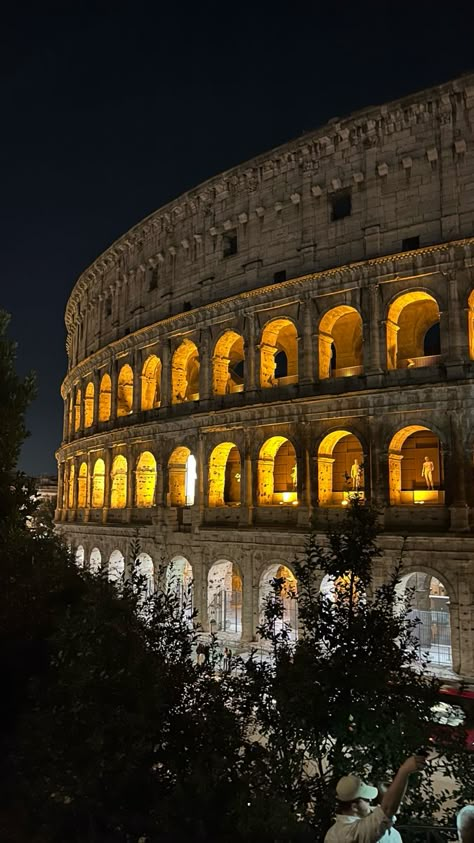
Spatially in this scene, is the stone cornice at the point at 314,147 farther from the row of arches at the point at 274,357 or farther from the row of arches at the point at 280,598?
the row of arches at the point at 280,598

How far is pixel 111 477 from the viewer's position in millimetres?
29656

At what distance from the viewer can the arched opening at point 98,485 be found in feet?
105

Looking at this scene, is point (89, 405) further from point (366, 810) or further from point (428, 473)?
point (366, 810)

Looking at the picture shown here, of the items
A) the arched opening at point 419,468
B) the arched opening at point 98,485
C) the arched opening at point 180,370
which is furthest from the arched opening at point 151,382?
the arched opening at point 419,468

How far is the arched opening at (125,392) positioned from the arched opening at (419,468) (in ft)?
46.3

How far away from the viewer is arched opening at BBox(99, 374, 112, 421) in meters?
31.7

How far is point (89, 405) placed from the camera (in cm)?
3431

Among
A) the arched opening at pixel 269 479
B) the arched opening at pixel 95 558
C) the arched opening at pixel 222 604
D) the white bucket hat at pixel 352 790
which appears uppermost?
the arched opening at pixel 269 479

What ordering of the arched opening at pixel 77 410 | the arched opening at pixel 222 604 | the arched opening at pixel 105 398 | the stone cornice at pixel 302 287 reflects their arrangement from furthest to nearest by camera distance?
the arched opening at pixel 77 410
the arched opening at pixel 105 398
the arched opening at pixel 222 604
the stone cornice at pixel 302 287

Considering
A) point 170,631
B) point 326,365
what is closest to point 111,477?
point 326,365

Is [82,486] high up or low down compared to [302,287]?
down

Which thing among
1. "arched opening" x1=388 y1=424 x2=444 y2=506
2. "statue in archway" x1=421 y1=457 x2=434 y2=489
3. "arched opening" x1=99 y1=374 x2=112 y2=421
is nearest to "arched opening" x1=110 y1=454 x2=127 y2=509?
"arched opening" x1=99 y1=374 x2=112 y2=421

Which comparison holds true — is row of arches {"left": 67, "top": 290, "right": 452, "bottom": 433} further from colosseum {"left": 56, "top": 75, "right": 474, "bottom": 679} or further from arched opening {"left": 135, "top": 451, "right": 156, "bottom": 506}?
arched opening {"left": 135, "top": 451, "right": 156, "bottom": 506}

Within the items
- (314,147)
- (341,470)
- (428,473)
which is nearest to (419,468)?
(428,473)
